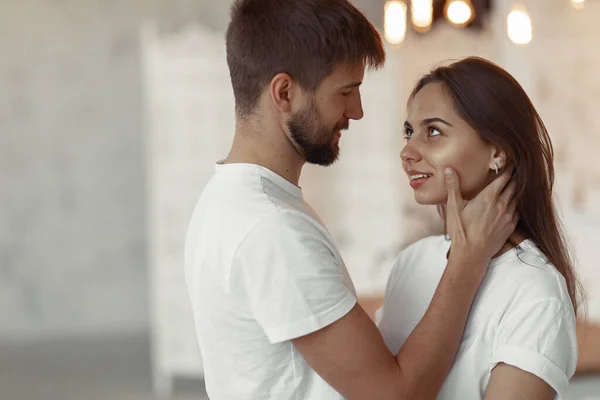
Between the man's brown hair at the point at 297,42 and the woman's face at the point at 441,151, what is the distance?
20 cm

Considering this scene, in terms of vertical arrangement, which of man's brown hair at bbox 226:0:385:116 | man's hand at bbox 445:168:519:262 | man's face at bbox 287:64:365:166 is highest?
man's brown hair at bbox 226:0:385:116

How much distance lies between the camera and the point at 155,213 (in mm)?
5180

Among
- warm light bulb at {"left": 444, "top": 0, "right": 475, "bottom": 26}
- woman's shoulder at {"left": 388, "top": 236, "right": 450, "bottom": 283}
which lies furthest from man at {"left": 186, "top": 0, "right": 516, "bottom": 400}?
warm light bulb at {"left": 444, "top": 0, "right": 475, "bottom": 26}

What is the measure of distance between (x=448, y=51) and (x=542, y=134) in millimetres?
3970

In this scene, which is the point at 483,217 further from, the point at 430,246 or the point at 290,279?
the point at 290,279

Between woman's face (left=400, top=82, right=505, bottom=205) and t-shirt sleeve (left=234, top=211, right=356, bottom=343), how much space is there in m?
0.39

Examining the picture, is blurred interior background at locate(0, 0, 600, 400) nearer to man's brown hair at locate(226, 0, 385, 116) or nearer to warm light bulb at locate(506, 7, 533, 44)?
warm light bulb at locate(506, 7, 533, 44)

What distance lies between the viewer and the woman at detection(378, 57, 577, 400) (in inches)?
61.5

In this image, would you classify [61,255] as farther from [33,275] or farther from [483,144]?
[483,144]

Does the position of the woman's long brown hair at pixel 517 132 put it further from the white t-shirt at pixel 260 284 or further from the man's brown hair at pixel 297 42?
the white t-shirt at pixel 260 284

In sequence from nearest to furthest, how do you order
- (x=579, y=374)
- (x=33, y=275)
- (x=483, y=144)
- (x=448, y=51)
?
(x=483, y=144), (x=579, y=374), (x=448, y=51), (x=33, y=275)

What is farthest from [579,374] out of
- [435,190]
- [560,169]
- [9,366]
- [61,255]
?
[61,255]

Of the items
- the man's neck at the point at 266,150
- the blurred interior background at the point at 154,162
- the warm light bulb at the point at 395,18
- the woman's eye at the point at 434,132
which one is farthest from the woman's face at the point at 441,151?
the warm light bulb at the point at 395,18

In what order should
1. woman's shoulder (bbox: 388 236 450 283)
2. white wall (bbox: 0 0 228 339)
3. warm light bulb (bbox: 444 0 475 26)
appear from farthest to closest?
1. white wall (bbox: 0 0 228 339)
2. warm light bulb (bbox: 444 0 475 26)
3. woman's shoulder (bbox: 388 236 450 283)
